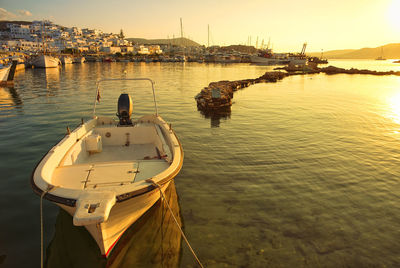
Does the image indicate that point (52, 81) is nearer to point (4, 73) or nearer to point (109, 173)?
point (4, 73)

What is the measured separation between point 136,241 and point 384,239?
24.8ft

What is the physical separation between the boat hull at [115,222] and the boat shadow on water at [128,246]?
1.62 ft

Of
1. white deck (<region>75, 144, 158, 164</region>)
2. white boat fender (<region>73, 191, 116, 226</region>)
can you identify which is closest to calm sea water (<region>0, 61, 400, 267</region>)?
white deck (<region>75, 144, 158, 164</region>)

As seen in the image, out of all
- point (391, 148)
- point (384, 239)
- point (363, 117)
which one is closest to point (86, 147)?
point (384, 239)

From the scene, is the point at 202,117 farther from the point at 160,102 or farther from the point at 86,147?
the point at 86,147

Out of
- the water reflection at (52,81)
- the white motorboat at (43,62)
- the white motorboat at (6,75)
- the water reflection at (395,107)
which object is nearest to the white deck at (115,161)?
the water reflection at (395,107)

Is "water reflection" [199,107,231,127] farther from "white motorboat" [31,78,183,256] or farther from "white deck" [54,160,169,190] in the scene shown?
"white deck" [54,160,169,190]

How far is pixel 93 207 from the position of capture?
464 cm

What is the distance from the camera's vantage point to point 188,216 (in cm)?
742

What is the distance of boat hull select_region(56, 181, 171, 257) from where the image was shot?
5.12 metres

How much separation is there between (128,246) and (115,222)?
120 centimetres

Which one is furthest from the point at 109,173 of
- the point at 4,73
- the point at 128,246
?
the point at 4,73

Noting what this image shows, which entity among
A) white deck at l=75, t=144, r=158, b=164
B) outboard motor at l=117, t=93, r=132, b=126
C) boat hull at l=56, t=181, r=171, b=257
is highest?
outboard motor at l=117, t=93, r=132, b=126

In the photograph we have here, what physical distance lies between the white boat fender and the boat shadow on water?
1.92 meters
